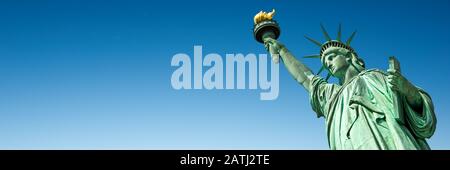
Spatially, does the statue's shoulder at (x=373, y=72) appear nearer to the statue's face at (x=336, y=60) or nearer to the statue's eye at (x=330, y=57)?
the statue's face at (x=336, y=60)

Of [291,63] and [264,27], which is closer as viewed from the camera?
[291,63]

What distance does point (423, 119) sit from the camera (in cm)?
908

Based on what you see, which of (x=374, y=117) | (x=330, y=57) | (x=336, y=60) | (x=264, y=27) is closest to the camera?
(x=374, y=117)

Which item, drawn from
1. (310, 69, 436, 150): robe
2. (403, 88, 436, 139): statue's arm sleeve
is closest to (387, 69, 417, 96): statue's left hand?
(310, 69, 436, 150): robe

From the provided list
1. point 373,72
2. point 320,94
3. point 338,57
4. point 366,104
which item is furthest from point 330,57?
point 366,104

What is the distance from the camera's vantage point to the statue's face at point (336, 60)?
10.9 m

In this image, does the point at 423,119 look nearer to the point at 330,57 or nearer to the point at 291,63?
the point at 330,57

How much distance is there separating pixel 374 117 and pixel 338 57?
2021 mm

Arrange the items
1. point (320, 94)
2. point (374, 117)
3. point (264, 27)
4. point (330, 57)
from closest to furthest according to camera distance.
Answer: point (374, 117)
point (330, 57)
point (320, 94)
point (264, 27)
